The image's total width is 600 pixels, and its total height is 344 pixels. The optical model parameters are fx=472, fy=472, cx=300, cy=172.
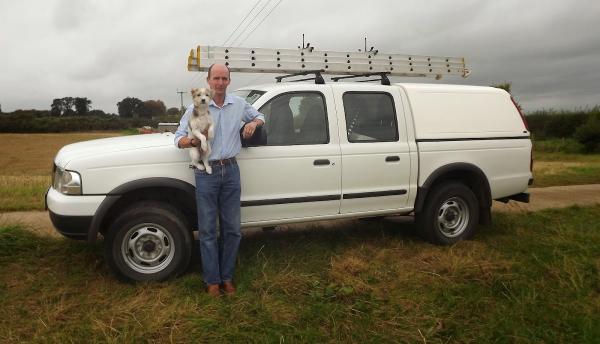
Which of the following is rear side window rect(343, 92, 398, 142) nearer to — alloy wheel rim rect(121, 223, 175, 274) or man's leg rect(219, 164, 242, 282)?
man's leg rect(219, 164, 242, 282)

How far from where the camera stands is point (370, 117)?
500 cm

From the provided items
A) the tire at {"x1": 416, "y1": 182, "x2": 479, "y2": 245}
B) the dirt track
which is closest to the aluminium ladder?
the tire at {"x1": 416, "y1": 182, "x2": 479, "y2": 245}

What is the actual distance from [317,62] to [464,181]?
2.27 meters

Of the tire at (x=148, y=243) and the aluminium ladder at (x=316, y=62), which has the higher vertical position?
the aluminium ladder at (x=316, y=62)

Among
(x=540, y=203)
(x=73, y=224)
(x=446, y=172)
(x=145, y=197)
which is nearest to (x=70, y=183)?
(x=73, y=224)

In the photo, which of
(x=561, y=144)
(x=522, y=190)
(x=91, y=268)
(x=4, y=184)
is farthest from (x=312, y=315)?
(x=561, y=144)

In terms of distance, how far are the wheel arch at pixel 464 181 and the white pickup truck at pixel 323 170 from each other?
0.5 inches

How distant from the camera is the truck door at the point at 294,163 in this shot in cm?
438

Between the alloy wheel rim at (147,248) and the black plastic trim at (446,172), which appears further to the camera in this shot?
the black plastic trim at (446,172)

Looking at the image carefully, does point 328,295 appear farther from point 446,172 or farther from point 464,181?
point 464,181

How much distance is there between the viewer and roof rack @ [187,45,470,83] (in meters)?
4.70

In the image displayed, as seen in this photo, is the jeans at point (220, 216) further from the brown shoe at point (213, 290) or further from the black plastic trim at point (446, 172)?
the black plastic trim at point (446, 172)

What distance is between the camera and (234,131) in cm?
388

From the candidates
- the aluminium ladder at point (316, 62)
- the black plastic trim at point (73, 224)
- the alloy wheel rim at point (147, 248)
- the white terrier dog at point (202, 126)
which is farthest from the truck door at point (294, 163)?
the black plastic trim at point (73, 224)
